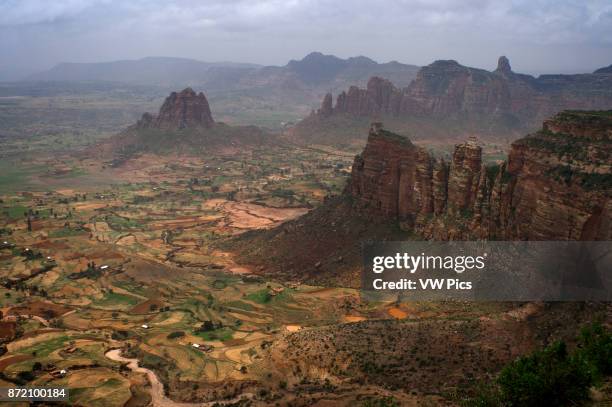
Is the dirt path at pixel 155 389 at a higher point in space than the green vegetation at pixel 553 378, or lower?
lower

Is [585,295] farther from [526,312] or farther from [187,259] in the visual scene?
[187,259]

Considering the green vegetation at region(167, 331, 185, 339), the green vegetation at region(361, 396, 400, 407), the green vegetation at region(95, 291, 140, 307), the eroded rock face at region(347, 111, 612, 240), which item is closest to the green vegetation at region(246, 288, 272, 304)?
the green vegetation at region(167, 331, 185, 339)

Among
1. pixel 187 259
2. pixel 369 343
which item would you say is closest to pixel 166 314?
pixel 187 259

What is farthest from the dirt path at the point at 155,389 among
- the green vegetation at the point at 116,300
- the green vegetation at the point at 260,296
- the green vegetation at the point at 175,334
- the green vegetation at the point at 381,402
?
the green vegetation at the point at 260,296

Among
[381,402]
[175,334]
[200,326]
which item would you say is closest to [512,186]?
[381,402]

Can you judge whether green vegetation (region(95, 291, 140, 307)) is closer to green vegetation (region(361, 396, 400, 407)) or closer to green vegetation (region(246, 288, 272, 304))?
green vegetation (region(246, 288, 272, 304))

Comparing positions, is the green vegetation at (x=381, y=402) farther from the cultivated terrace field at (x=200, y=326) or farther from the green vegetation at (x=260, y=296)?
the green vegetation at (x=260, y=296)
